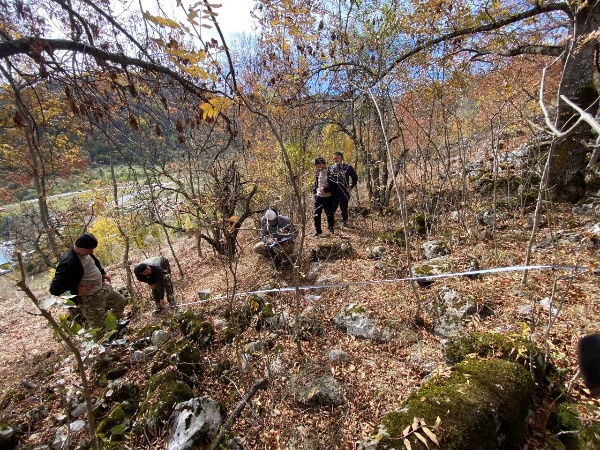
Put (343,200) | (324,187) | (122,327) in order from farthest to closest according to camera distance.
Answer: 1. (343,200)
2. (324,187)
3. (122,327)

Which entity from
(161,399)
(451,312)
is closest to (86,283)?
(161,399)

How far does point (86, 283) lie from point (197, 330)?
73.6 inches

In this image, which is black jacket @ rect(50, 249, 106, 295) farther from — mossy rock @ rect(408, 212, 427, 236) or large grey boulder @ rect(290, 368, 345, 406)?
mossy rock @ rect(408, 212, 427, 236)

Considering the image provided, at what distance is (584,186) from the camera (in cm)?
505

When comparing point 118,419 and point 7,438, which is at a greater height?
point 118,419

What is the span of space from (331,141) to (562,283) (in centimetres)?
761

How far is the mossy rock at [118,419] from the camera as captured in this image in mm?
2555

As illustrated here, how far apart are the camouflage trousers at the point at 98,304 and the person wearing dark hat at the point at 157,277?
0.46m

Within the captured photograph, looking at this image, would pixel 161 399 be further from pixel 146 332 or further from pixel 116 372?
pixel 146 332

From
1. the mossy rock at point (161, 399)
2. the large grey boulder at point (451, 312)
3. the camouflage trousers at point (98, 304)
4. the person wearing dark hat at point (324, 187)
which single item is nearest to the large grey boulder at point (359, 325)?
the large grey boulder at point (451, 312)

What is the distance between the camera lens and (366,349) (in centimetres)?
301

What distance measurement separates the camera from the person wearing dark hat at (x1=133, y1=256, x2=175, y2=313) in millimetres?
4848

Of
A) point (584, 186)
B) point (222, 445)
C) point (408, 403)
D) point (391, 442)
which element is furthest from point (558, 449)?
point (584, 186)

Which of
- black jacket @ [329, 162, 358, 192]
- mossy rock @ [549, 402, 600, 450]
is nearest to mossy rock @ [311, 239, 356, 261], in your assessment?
black jacket @ [329, 162, 358, 192]
